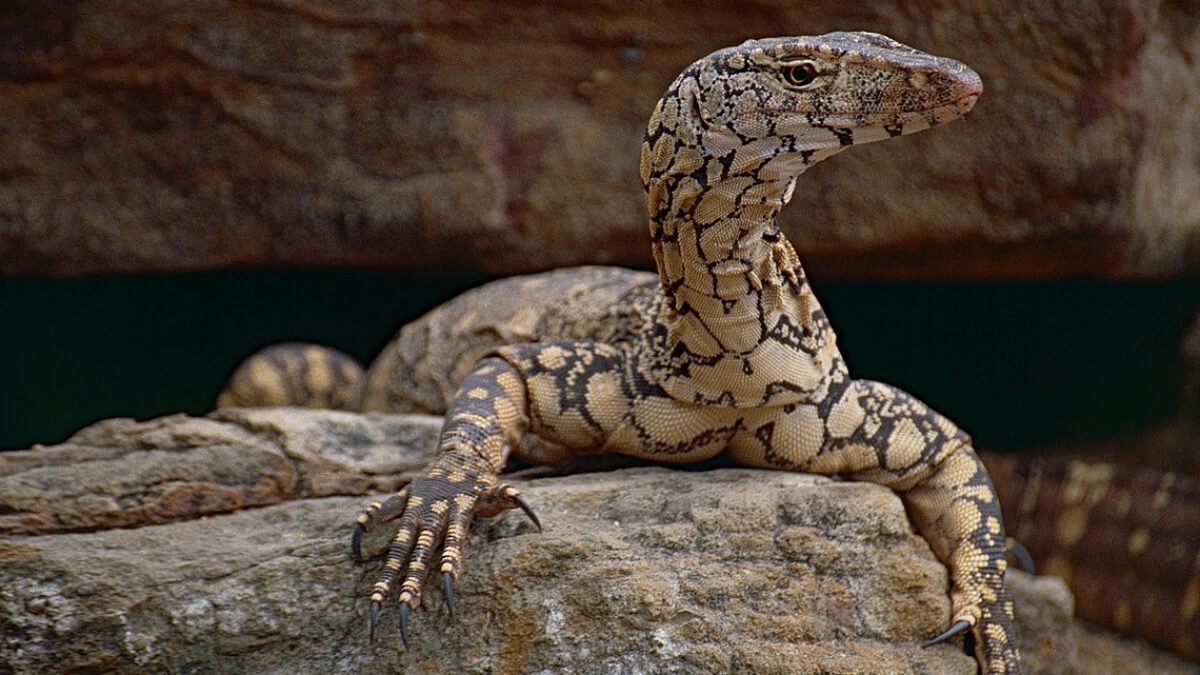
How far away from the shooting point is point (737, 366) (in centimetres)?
443

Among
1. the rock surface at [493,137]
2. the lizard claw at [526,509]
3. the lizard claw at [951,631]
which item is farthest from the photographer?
the rock surface at [493,137]

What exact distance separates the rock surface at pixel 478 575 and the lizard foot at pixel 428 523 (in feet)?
0.26

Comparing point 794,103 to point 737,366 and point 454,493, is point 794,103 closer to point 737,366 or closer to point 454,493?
point 737,366

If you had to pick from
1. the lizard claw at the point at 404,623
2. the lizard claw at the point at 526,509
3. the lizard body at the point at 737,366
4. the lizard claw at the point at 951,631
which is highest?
the lizard body at the point at 737,366

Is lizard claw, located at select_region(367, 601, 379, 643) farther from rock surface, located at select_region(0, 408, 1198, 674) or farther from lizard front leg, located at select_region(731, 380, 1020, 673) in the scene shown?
Result: lizard front leg, located at select_region(731, 380, 1020, 673)

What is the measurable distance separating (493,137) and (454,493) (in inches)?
123

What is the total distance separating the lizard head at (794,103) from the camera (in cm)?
356

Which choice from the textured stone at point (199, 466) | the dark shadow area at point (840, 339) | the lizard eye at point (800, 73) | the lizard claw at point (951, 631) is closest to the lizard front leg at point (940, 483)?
the lizard claw at point (951, 631)

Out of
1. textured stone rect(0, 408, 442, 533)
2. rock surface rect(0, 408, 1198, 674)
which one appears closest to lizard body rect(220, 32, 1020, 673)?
rock surface rect(0, 408, 1198, 674)

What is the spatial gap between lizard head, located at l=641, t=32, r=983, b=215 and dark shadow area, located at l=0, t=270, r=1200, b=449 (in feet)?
13.1

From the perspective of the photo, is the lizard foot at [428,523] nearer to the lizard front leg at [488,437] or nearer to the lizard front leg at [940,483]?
the lizard front leg at [488,437]

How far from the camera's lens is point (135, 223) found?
6.53 m

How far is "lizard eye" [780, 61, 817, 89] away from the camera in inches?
143

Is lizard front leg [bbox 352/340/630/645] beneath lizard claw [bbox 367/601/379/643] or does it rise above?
above
